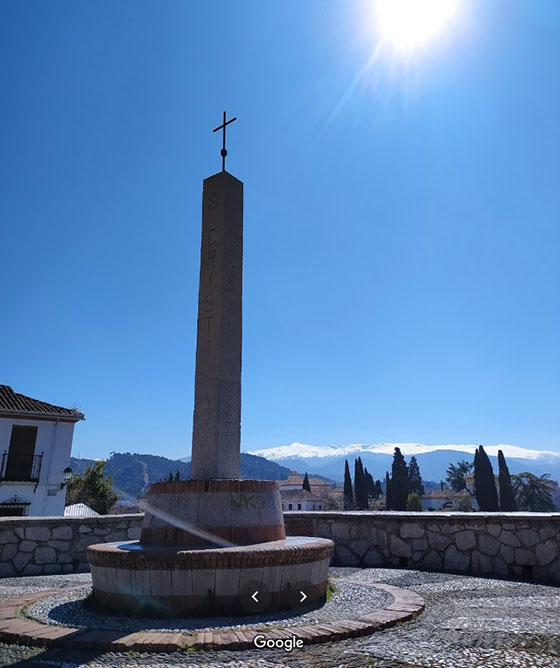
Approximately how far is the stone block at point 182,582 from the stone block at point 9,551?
13.4 ft

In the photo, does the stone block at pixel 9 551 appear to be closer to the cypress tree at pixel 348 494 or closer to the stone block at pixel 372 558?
the stone block at pixel 372 558

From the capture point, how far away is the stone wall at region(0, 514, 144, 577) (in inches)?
267

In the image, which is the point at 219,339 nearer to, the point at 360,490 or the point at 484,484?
the point at 484,484

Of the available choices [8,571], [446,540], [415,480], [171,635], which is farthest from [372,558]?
[415,480]

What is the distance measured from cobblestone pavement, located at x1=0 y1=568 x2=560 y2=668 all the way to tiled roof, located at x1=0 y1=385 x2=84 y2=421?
1867cm

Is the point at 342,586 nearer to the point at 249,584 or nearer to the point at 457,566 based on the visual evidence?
the point at 249,584

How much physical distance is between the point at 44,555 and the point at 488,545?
6.34 metres

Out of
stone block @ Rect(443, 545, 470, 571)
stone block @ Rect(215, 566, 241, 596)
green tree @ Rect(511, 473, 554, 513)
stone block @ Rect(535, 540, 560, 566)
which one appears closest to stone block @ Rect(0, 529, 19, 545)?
stone block @ Rect(215, 566, 241, 596)

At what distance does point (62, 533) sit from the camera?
23.6 feet

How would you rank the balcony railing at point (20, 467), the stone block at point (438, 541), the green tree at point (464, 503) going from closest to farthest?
the stone block at point (438, 541) → the balcony railing at point (20, 467) → the green tree at point (464, 503)

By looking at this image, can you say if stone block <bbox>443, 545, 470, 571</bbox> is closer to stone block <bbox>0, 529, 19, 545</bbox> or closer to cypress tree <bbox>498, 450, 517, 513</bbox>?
stone block <bbox>0, 529, 19, 545</bbox>

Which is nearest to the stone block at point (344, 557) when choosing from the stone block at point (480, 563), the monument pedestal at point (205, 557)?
the stone block at point (480, 563)

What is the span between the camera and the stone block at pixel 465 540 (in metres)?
6.81

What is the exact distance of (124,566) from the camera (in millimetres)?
4129
